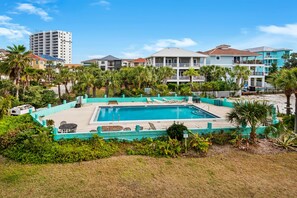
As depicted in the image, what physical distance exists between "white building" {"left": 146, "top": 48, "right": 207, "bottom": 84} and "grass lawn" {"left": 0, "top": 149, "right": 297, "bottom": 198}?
3215 cm

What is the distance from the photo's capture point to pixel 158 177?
31.6 feet

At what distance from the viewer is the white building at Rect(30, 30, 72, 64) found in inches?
5610

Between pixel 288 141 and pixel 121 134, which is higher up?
pixel 121 134

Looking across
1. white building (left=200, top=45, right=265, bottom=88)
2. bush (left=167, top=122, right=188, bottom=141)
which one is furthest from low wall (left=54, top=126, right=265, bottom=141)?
white building (left=200, top=45, right=265, bottom=88)

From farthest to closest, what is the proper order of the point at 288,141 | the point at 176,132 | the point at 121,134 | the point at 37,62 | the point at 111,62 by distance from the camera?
the point at 111,62 → the point at 37,62 → the point at 121,134 → the point at 288,141 → the point at 176,132

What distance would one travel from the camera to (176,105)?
90.9 ft

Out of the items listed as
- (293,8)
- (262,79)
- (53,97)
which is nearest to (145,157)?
(53,97)

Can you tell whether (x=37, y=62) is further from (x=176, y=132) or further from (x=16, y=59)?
(x=176, y=132)

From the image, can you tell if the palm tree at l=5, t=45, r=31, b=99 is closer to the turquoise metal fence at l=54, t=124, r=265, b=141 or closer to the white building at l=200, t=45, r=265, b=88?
the turquoise metal fence at l=54, t=124, r=265, b=141

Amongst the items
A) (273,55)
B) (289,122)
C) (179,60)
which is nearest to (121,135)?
(289,122)

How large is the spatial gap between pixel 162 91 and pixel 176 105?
6682 millimetres

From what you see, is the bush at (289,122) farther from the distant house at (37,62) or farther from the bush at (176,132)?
the distant house at (37,62)

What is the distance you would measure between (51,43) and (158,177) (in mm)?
150499

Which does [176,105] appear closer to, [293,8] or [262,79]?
[293,8]
